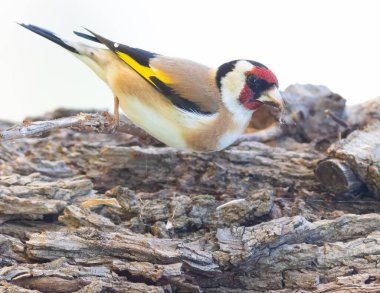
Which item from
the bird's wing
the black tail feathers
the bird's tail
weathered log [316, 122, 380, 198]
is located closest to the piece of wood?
weathered log [316, 122, 380, 198]

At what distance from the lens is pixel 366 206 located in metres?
2.43

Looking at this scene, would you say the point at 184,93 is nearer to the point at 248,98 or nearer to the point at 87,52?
the point at 248,98

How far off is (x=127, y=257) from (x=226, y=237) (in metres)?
0.37

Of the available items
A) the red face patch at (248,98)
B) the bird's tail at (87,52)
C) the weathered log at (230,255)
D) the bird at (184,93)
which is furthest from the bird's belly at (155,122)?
the weathered log at (230,255)

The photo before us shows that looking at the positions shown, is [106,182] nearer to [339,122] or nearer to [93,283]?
[93,283]

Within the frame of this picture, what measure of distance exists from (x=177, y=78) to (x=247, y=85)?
0.28 m

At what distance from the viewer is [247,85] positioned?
221 cm

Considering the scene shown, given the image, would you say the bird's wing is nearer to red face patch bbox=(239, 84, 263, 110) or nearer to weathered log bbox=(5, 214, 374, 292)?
red face patch bbox=(239, 84, 263, 110)

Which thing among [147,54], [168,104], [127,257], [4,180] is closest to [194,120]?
[168,104]

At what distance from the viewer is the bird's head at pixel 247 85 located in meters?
2.19

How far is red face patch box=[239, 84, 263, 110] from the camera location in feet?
7.28

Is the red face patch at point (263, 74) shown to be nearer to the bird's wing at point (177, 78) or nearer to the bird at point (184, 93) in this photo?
the bird at point (184, 93)

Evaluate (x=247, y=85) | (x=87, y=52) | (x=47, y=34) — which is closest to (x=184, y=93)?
(x=247, y=85)

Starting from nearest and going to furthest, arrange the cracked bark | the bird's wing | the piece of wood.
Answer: the cracked bark, the bird's wing, the piece of wood
